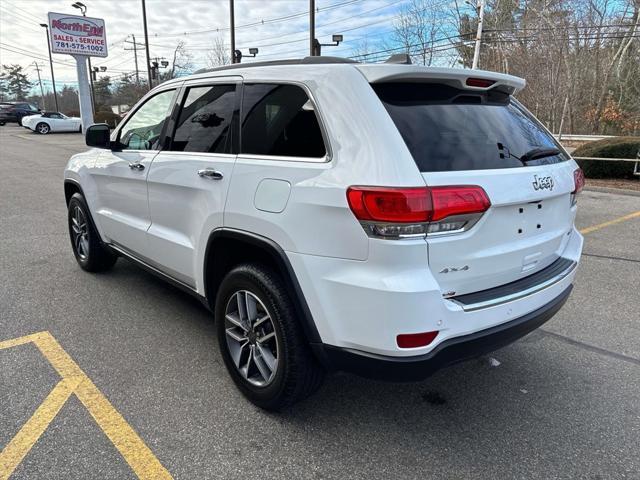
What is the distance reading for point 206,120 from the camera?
124 inches

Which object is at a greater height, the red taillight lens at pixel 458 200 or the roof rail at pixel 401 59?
the roof rail at pixel 401 59

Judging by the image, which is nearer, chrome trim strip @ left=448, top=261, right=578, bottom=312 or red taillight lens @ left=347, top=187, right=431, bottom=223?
red taillight lens @ left=347, top=187, right=431, bottom=223

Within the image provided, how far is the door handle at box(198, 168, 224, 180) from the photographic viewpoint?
2766 mm

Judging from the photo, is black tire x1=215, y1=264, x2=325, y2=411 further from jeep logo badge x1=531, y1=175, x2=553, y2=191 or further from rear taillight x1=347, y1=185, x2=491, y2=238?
jeep logo badge x1=531, y1=175, x2=553, y2=191

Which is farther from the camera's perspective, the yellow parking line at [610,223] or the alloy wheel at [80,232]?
the yellow parking line at [610,223]

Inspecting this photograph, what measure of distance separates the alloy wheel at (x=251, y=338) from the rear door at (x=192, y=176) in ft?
1.44

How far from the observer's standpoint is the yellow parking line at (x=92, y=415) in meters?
2.29

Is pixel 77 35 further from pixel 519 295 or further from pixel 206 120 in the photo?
pixel 519 295

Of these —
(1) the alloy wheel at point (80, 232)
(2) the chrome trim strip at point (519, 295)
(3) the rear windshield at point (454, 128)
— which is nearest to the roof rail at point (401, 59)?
(3) the rear windshield at point (454, 128)

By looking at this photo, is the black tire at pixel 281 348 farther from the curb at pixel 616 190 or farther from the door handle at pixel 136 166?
the curb at pixel 616 190

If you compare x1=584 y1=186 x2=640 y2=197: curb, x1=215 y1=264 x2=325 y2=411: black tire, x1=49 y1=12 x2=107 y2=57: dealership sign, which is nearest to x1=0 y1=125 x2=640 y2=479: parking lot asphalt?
x1=215 y1=264 x2=325 y2=411: black tire

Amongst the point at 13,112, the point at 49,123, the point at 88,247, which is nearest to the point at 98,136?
the point at 88,247

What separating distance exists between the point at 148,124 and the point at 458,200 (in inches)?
109

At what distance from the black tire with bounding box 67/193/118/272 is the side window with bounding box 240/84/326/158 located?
246cm
